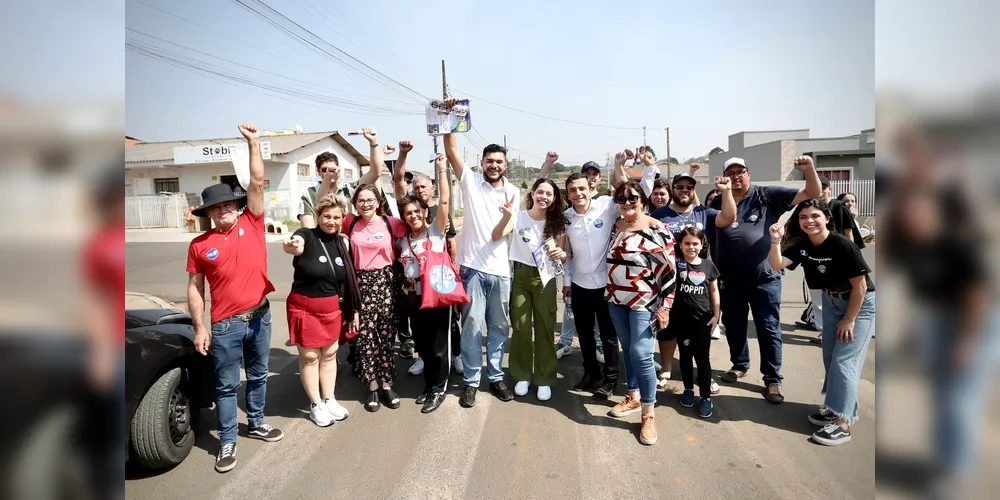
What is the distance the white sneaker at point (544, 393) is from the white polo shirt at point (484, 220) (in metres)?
0.97

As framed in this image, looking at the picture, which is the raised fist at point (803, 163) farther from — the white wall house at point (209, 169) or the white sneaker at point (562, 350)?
the white wall house at point (209, 169)

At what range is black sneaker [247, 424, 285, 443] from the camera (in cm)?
313

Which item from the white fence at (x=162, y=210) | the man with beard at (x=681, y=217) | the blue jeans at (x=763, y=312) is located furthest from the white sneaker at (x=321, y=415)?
the white fence at (x=162, y=210)

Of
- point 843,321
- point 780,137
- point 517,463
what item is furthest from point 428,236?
point 780,137

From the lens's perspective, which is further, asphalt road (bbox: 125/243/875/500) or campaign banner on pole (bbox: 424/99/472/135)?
campaign banner on pole (bbox: 424/99/472/135)

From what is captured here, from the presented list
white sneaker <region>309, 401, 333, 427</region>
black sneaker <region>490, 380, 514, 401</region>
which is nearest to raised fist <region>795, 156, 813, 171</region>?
black sneaker <region>490, 380, 514, 401</region>

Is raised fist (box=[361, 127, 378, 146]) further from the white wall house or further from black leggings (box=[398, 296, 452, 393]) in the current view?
the white wall house

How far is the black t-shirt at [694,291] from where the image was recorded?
334 cm

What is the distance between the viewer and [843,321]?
282 centimetres

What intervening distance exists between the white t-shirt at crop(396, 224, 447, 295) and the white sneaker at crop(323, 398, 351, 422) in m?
1.04

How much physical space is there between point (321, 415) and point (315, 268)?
1.10 metres
